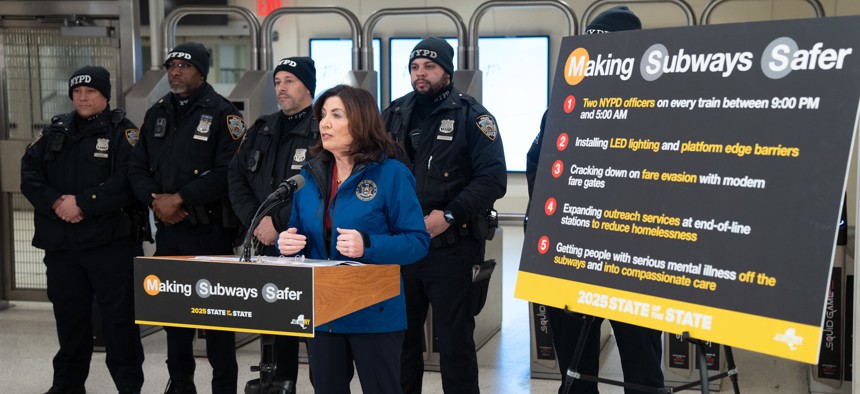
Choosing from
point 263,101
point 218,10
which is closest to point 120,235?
point 263,101

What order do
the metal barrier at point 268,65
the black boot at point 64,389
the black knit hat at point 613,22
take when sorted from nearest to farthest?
the black knit hat at point 613,22, the black boot at point 64,389, the metal barrier at point 268,65

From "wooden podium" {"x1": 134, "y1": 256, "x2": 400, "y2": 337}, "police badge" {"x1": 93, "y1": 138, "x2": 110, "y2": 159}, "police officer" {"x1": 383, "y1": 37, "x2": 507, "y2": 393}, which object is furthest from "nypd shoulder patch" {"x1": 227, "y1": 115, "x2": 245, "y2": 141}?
"wooden podium" {"x1": 134, "y1": 256, "x2": 400, "y2": 337}

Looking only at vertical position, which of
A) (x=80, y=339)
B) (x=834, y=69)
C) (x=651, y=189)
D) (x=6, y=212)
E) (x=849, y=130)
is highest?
(x=834, y=69)

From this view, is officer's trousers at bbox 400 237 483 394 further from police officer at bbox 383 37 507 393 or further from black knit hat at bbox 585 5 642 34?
black knit hat at bbox 585 5 642 34

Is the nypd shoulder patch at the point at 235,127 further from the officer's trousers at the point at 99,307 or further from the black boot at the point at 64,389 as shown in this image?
the black boot at the point at 64,389

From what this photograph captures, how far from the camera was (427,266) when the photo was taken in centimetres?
345

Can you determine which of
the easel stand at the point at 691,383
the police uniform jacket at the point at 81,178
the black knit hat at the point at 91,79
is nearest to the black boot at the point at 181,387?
the police uniform jacket at the point at 81,178

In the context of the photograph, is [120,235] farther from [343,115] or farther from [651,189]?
[651,189]

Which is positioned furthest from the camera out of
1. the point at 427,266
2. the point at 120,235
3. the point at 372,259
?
the point at 120,235

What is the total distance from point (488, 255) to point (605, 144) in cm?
278

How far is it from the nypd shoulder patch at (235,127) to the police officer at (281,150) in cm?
29

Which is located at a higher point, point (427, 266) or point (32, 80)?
point (32, 80)

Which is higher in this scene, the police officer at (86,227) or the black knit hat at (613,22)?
the black knit hat at (613,22)

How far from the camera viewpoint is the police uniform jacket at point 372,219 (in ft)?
8.12
